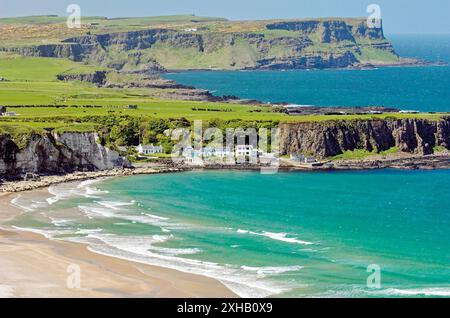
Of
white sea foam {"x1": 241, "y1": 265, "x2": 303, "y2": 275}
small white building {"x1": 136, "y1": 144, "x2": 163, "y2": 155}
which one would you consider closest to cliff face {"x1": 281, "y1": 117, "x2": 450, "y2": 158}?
small white building {"x1": 136, "y1": 144, "x2": 163, "y2": 155}

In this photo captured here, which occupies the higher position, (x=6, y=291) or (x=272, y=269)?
(x=6, y=291)

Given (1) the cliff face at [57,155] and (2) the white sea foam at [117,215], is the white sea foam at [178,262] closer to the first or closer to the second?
(2) the white sea foam at [117,215]

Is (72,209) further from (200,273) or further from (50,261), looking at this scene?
(200,273)

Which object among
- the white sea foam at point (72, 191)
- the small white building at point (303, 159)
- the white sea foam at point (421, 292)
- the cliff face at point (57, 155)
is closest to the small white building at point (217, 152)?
the small white building at point (303, 159)

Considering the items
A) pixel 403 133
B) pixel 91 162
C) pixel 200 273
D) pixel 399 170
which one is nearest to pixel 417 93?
pixel 403 133

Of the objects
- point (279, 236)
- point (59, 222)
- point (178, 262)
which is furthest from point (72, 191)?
point (178, 262)

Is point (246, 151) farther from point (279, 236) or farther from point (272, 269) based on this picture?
point (272, 269)

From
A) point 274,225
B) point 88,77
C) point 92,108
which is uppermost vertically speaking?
point 88,77
